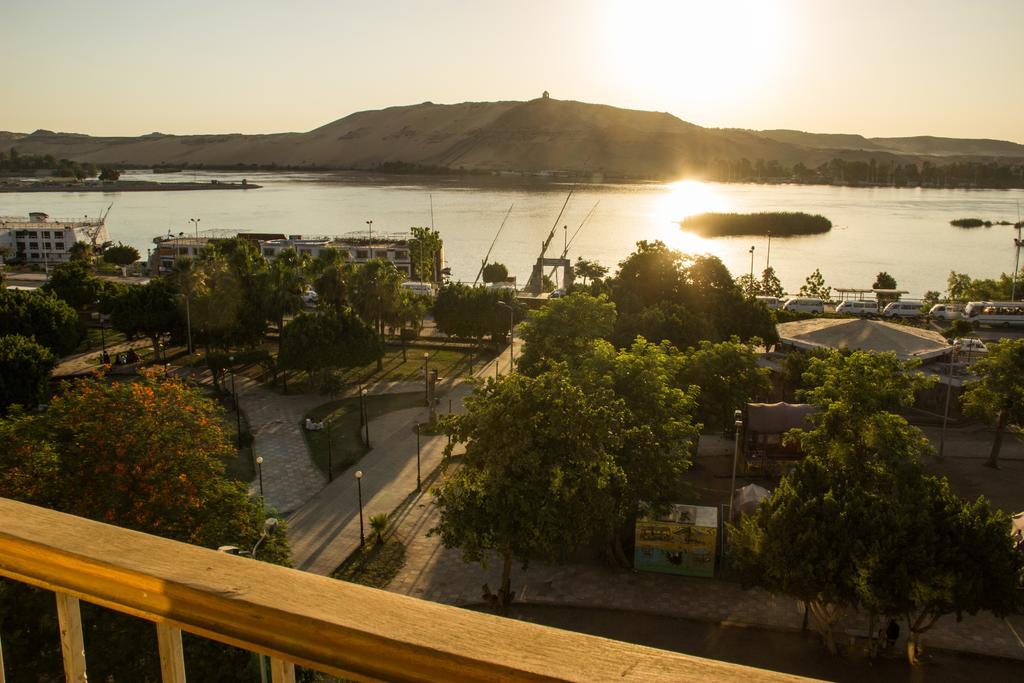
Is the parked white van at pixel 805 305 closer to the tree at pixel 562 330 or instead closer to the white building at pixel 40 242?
the tree at pixel 562 330

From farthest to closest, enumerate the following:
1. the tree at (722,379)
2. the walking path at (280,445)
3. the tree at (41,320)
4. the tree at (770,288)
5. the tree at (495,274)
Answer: the tree at (495,274) < the tree at (770,288) < the tree at (41,320) < the tree at (722,379) < the walking path at (280,445)

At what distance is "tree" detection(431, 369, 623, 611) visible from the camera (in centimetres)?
998

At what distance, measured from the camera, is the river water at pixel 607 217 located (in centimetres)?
Answer: 5853

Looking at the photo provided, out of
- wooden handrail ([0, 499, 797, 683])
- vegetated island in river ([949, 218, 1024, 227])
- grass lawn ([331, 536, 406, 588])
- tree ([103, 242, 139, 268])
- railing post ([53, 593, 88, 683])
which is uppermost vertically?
wooden handrail ([0, 499, 797, 683])

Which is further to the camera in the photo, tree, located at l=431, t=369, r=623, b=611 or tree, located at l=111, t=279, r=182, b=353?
tree, located at l=111, t=279, r=182, b=353

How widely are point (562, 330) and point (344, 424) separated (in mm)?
5854

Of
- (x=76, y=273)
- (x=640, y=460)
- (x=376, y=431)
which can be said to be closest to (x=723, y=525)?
(x=640, y=460)

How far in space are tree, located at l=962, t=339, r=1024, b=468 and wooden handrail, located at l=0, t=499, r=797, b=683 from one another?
17.2 m

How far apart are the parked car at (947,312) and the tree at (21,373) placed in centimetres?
3221

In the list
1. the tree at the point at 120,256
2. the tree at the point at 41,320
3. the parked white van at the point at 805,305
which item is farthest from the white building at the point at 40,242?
the parked white van at the point at 805,305

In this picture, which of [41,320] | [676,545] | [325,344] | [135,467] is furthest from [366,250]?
[135,467]

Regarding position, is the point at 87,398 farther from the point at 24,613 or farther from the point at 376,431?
the point at 376,431

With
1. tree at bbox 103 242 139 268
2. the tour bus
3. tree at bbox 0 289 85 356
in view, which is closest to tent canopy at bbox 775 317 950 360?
the tour bus

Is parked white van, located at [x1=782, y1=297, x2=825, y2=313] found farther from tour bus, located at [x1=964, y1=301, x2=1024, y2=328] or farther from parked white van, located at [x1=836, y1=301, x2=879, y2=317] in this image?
tour bus, located at [x1=964, y1=301, x2=1024, y2=328]
